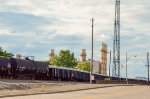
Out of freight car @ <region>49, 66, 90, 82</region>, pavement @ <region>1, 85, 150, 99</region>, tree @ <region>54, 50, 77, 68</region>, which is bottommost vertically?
pavement @ <region>1, 85, 150, 99</region>

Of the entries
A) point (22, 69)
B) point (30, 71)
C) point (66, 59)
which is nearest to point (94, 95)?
point (22, 69)

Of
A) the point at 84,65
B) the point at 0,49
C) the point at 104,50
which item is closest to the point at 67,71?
the point at 0,49

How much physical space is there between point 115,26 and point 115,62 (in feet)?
39.5

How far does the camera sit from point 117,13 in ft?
454

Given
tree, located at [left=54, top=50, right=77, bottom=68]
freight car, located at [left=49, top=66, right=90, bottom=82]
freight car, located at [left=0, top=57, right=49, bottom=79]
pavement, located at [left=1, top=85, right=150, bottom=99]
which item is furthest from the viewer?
tree, located at [left=54, top=50, right=77, bottom=68]

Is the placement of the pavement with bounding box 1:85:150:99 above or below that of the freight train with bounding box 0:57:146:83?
below

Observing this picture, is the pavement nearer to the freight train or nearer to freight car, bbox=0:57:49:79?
freight car, bbox=0:57:49:79

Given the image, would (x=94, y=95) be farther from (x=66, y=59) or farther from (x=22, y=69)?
(x=66, y=59)

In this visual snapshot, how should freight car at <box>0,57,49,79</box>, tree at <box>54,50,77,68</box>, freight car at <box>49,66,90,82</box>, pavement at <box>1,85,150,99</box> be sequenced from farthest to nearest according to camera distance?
tree at <box>54,50,77,68</box> < freight car at <box>49,66,90,82</box> < freight car at <box>0,57,49,79</box> < pavement at <box>1,85,150,99</box>

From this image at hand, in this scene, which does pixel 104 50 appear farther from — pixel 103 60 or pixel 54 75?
pixel 54 75

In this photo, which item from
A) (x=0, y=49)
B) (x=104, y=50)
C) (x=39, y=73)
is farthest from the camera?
(x=104, y=50)

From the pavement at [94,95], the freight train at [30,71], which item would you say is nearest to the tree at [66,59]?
the freight train at [30,71]

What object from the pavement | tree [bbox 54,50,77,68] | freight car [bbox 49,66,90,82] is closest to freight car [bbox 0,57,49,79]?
freight car [bbox 49,66,90,82]

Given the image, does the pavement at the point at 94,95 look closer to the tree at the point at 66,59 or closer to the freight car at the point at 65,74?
the freight car at the point at 65,74
